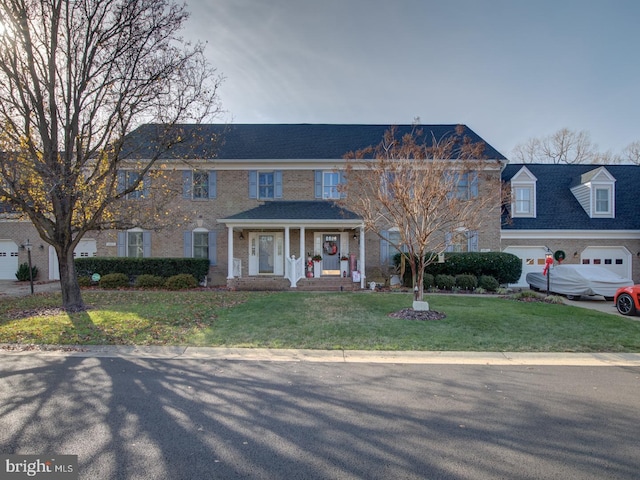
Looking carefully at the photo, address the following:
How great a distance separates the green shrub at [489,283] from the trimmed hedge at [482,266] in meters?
0.71

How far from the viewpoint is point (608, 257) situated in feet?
58.4

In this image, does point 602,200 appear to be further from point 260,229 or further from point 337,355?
point 337,355

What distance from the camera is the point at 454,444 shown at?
3373 millimetres

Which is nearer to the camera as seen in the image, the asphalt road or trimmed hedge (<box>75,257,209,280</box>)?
the asphalt road

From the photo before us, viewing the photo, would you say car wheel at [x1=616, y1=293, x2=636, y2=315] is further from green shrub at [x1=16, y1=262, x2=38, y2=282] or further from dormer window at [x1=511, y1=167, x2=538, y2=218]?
green shrub at [x1=16, y1=262, x2=38, y2=282]

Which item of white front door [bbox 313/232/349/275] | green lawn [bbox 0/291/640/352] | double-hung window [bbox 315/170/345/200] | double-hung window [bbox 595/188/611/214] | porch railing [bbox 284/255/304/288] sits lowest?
green lawn [bbox 0/291/640/352]

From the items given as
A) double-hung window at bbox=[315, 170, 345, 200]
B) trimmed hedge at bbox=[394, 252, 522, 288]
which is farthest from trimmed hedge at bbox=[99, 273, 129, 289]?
trimmed hedge at bbox=[394, 252, 522, 288]

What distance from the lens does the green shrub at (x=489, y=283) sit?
1520cm

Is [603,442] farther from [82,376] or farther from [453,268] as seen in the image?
[453,268]

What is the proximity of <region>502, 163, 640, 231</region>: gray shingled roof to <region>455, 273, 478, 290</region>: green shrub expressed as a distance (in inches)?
Result: 139

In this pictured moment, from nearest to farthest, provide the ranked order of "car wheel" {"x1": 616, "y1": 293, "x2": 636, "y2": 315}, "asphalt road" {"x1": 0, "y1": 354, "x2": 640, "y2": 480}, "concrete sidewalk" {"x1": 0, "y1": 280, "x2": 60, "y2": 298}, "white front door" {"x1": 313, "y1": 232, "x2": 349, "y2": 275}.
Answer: "asphalt road" {"x1": 0, "y1": 354, "x2": 640, "y2": 480}
"car wheel" {"x1": 616, "y1": 293, "x2": 636, "y2": 315}
"concrete sidewalk" {"x1": 0, "y1": 280, "x2": 60, "y2": 298}
"white front door" {"x1": 313, "y1": 232, "x2": 349, "y2": 275}

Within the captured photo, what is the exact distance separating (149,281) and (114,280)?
1584mm

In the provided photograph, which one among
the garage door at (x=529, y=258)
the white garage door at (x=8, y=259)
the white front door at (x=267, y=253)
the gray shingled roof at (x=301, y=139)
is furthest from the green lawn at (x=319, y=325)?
the white garage door at (x=8, y=259)

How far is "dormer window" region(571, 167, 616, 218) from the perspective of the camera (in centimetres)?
1830
